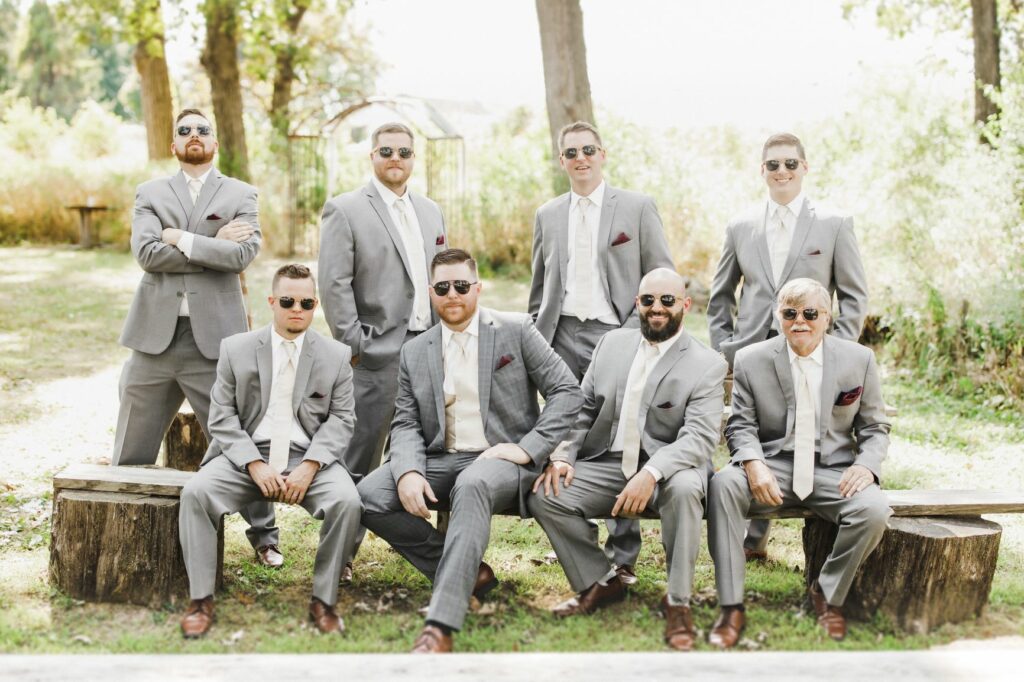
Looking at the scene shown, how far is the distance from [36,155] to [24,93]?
89.4 ft

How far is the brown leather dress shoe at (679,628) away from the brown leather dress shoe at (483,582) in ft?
2.78

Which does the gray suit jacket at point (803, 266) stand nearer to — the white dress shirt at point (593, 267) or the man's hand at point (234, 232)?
the white dress shirt at point (593, 267)

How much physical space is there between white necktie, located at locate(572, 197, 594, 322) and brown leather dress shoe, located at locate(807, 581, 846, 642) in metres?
1.77

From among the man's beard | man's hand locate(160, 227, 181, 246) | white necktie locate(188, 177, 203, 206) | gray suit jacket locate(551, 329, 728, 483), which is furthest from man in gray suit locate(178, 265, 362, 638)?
the man's beard

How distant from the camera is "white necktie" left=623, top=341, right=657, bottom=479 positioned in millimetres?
4723

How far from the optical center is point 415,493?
459cm

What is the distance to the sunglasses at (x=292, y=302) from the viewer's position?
15.6 ft

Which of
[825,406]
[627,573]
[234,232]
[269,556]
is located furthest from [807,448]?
[234,232]

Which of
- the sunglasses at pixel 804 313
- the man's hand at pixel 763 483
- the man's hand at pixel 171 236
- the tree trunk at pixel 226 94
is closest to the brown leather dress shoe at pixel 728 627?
the man's hand at pixel 763 483

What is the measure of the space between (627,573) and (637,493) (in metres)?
0.76

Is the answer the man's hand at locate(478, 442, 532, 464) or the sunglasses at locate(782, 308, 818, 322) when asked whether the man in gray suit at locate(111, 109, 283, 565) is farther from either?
the sunglasses at locate(782, 308, 818, 322)

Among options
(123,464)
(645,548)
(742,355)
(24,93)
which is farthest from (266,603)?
(24,93)

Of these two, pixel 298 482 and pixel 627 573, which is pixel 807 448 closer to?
pixel 627 573

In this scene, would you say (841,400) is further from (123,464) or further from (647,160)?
(647,160)
